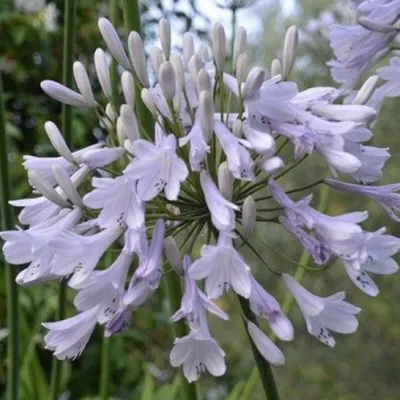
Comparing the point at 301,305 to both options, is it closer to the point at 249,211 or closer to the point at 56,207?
the point at 249,211

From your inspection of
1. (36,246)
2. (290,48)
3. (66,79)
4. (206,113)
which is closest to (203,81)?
(206,113)

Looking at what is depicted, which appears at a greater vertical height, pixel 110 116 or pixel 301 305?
pixel 110 116

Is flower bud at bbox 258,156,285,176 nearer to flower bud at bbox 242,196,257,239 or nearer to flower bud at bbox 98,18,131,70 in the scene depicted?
flower bud at bbox 242,196,257,239

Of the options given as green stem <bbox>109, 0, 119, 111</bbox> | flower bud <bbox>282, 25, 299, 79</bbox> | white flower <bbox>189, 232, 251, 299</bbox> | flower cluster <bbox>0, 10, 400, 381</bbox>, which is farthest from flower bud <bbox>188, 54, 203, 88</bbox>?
green stem <bbox>109, 0, 119, 111</bbox>

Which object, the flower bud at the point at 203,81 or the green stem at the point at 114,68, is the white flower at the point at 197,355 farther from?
the green stem at the point at 114,68

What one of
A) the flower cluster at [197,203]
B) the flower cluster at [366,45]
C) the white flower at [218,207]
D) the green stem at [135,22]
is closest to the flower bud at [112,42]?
the flower cluster at [197,203]

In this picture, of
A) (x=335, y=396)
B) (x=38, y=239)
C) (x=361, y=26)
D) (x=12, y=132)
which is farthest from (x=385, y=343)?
(x=38, y=239)

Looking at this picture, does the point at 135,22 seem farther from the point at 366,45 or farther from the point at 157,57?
the point at 366,45
